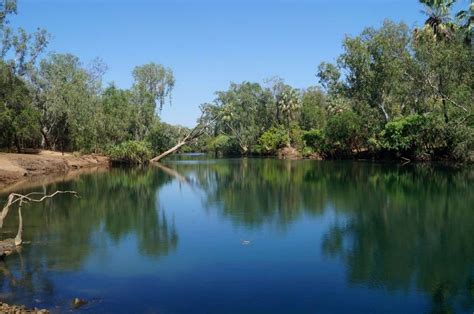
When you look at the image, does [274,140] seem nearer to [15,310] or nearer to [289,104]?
[289,104]

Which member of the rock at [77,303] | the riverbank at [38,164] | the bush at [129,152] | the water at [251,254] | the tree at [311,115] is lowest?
the rock at [77,303]

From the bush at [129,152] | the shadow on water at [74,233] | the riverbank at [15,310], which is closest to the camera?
the riverbank at [15,310]

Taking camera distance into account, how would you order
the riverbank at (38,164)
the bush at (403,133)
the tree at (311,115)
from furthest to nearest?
the tree at (311,115) < the bush at (403,133) < the riverbank at (38,164)

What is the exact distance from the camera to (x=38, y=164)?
48.3 meters

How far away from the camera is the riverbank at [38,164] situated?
3972 cm

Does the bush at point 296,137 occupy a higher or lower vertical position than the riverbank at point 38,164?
higher

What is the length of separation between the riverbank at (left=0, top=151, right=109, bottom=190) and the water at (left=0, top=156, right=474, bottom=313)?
38.5 feet

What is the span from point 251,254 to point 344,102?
67566mm

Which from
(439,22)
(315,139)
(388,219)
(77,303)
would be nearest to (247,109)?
(315,139)

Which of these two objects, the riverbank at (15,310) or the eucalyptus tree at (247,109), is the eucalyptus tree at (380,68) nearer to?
the eucalyptus tree at (247,109)

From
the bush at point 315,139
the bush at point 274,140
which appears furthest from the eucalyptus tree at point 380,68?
the bush at point 274,140

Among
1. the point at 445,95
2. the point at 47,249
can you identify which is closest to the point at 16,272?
the point at 47,249

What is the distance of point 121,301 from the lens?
451 inches

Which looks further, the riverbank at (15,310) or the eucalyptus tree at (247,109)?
the eucalyptus tree at (247,109)
